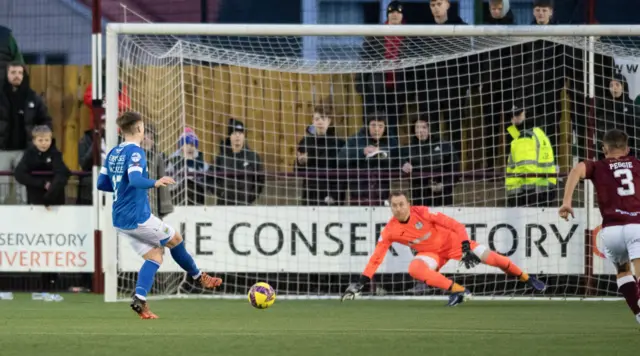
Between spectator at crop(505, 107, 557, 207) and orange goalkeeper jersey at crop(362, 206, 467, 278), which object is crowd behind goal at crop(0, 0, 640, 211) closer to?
spectator at crop(505, 107, 557, 207)

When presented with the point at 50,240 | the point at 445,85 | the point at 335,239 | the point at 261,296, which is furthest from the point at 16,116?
the point at 261,296

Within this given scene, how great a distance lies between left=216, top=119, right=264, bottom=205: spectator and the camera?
1461 centimetres

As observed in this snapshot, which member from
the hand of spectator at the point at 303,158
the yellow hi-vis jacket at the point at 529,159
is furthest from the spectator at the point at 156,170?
the yellow hi-vis jacket at the point at 529,159

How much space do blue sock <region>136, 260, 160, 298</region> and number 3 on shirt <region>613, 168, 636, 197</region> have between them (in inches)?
151

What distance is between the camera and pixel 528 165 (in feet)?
46.2

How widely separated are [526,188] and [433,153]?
111 centimetres

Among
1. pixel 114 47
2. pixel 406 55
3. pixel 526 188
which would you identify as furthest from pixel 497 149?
pixel 114 47

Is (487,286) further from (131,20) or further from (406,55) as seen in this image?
(131,20)

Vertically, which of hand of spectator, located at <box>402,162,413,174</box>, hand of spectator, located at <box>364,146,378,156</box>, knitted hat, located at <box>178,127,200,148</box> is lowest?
hand of spectator, located at <box>402,162,413,174</box>

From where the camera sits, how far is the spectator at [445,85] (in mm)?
14570

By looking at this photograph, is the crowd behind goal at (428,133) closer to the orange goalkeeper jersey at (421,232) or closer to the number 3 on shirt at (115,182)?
the orange goalkeeper jersey at (421,232)

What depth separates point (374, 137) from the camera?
1434 cm

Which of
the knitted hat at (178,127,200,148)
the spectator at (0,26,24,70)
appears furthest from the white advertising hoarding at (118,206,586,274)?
the spectator at (0,26,24,70)

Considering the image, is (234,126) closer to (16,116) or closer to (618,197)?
(16,116)
